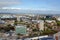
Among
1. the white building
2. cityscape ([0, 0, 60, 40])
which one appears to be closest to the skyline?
cityscape ([0, 0, 60, 40])

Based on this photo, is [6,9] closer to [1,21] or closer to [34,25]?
[1,21]

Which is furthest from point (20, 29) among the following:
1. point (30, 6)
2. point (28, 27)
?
point (30, 6)

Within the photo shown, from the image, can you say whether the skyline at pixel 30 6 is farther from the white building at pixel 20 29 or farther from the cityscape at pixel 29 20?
the white building at pixel 20 29

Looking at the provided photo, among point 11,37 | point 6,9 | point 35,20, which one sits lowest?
point 11,37

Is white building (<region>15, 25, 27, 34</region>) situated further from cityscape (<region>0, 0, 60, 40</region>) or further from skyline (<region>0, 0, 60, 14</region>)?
skyline (<region>0, 0, 60, 14</region>)

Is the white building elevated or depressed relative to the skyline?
depressed

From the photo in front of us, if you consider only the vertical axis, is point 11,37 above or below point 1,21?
below

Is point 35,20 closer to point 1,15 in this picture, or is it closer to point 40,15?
point 40,15

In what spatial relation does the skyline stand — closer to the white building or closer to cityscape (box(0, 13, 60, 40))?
cityscape (box(0, 13, 60, 40))

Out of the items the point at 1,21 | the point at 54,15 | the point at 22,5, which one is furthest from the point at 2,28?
the point at 54,15
